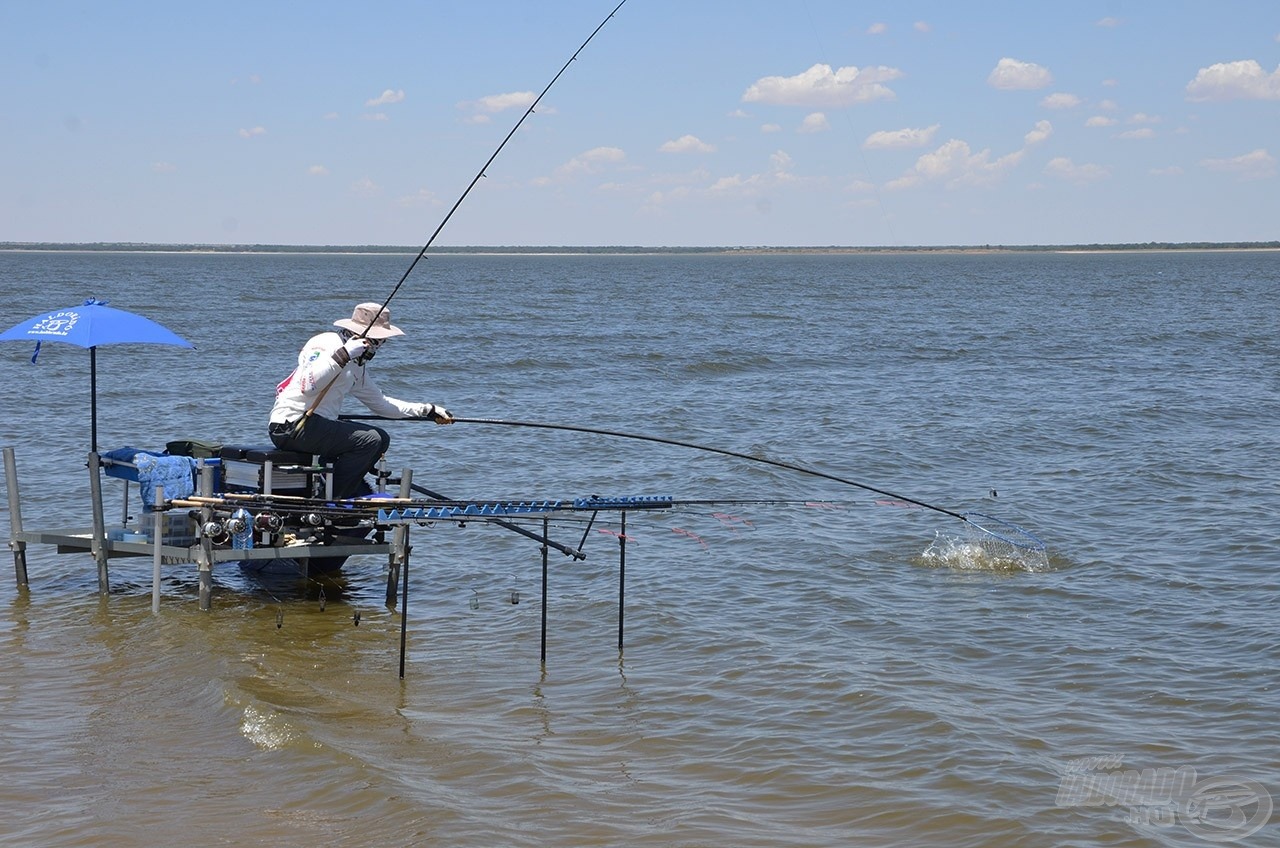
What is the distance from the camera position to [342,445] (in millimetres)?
8789

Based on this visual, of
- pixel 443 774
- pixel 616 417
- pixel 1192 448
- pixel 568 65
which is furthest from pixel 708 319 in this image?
pixel 443 774

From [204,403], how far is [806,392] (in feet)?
32.5

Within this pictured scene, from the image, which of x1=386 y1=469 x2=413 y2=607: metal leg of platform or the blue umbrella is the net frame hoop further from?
the blue umbrella

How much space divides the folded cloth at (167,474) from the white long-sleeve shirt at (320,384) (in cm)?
70

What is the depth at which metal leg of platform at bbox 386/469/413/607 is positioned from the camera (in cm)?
888

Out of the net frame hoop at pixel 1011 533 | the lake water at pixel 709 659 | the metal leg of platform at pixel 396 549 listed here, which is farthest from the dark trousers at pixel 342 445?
the net frame hoop at pixel 1011 533

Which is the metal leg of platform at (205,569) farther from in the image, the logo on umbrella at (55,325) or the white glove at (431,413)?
the logo on umbrella at (55,325)

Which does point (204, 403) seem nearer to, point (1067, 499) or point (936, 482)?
point (936, 482)

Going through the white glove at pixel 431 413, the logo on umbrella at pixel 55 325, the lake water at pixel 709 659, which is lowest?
the lake water at pixel 709 659

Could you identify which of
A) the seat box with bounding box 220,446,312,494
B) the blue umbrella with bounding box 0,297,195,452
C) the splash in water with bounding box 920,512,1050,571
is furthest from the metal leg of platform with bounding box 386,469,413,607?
the splash in water with bounding box 920,512,1050,571

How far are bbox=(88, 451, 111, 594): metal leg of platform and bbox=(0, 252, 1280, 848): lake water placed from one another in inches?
6.6

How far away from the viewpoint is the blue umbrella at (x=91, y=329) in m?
8.81

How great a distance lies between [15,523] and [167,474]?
1.53 metres

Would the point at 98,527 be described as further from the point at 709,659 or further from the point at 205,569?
the point at 709,659
